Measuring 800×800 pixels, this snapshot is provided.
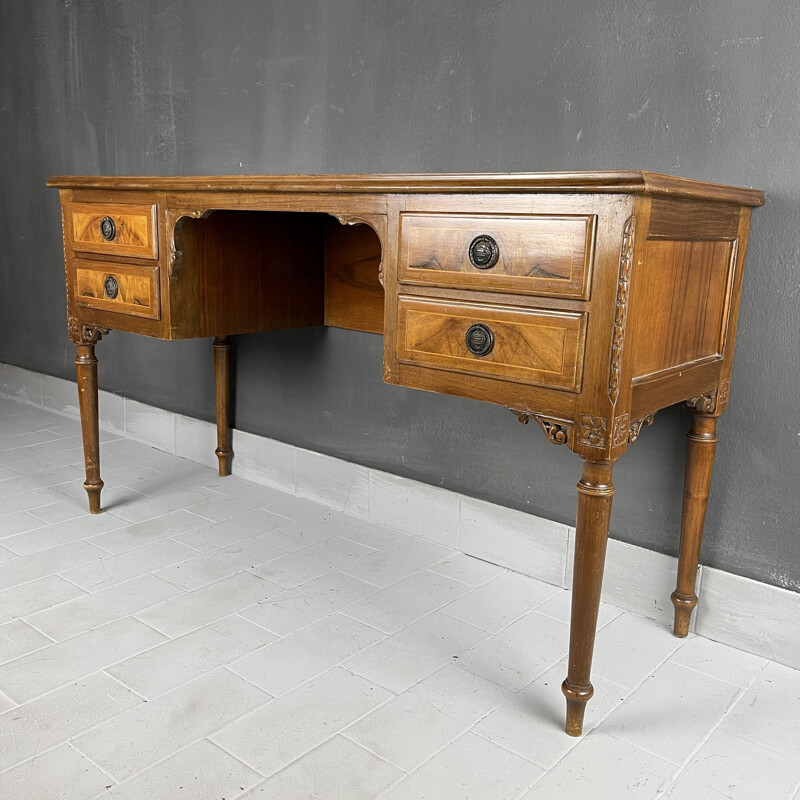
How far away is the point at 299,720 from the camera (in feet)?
5.24

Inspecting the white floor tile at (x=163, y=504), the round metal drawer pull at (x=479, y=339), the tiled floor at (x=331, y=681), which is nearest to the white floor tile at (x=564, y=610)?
the tiled floor at (x=331, y=681)

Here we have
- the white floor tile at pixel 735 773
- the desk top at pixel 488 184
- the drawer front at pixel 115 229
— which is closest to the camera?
the desk top at pixel 488 184

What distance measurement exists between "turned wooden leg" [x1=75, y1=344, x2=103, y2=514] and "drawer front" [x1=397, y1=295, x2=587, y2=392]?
1190 millimetres

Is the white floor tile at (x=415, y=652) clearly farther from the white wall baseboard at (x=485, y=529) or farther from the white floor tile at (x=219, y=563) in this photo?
the white floor tile at (x=219, y=563)

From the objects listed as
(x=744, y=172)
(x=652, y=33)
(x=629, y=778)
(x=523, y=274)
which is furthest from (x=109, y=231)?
(x=629, y=778)

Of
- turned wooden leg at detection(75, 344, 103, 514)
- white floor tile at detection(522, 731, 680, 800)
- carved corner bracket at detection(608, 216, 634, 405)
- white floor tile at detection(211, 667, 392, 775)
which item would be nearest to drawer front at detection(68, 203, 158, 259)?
turned wooden leg at detection(75, 344, 103, 514)

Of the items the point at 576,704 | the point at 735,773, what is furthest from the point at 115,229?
the point at 735,773

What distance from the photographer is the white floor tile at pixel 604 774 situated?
143 cm

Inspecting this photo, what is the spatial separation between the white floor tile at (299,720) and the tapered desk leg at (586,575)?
1.22 ft

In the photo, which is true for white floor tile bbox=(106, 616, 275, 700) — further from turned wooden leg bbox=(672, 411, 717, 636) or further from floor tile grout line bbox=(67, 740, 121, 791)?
turned wooden leg bbox=(672, 411, 717, 636)

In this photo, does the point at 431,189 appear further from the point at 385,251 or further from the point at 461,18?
the point at 461,18

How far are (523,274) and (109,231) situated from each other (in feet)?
4.22

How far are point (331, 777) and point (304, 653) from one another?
0.42m

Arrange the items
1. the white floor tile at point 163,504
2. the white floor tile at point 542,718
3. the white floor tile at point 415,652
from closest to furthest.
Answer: the white floor tile at point 542,718 → the white floor tile at point 415,652 → the white floor tile at point 163,504
